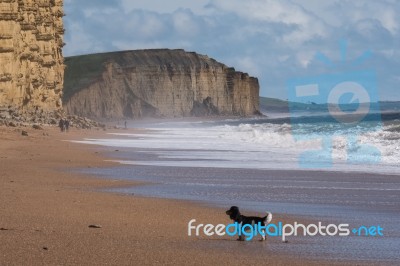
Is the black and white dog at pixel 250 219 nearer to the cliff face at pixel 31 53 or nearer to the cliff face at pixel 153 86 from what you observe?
the cliff face at pixel 31 53

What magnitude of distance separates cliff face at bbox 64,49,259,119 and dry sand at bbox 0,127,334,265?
132 m

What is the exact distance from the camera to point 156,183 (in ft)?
56.4

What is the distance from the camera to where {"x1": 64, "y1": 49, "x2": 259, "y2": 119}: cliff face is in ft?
486

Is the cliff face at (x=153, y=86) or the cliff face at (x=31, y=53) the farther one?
the cliff face at (x=153, y=86)

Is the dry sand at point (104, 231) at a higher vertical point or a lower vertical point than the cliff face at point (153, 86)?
lower

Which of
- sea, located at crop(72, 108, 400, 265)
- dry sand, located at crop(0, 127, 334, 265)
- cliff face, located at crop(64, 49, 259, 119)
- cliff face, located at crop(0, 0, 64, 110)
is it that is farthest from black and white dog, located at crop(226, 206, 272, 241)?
cliff face, located at crop(64, 49, 259, 119)

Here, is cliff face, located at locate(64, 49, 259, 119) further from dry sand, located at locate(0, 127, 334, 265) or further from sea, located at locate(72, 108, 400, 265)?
dry sand, located at locate(0, 127, 334, 265)

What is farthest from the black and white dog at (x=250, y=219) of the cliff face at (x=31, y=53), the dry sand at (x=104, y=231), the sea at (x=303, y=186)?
the cliff face at (x=31, y=53)

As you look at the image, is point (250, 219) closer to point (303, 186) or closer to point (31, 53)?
point (303, 186)

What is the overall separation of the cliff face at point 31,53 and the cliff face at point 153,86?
73.2 meters

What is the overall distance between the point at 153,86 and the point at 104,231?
492 ft

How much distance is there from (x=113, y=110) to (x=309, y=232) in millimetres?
137961

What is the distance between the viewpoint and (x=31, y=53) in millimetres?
58688

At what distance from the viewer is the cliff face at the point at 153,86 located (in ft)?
486
